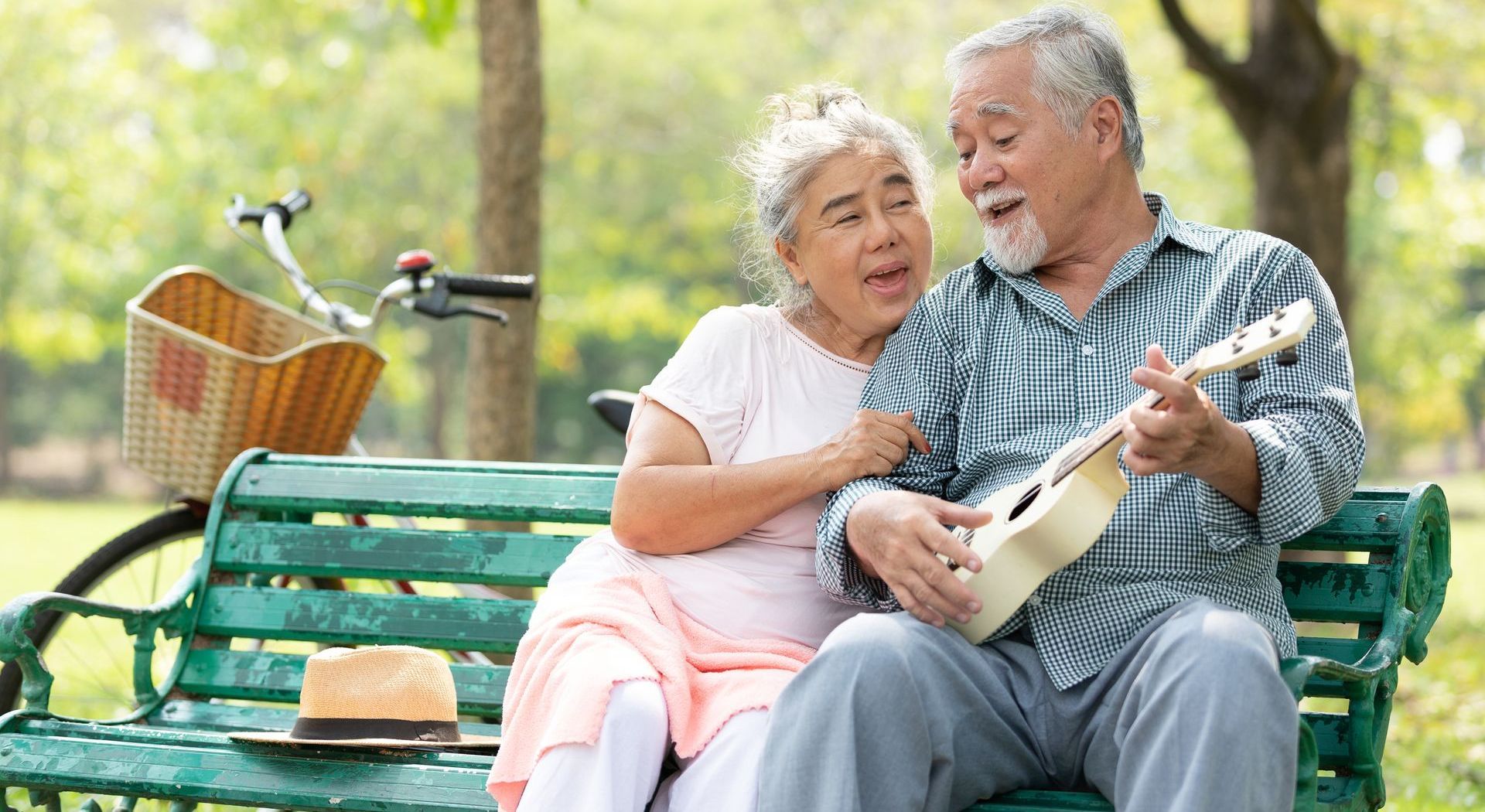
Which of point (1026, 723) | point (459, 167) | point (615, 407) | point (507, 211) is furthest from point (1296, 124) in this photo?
point (459, 167)

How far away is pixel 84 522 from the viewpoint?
17.9 metres

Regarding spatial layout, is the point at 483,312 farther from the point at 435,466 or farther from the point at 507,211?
the point at 507,211

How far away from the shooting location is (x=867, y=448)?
9.24 feet

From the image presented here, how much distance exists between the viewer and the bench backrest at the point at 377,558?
343 cm

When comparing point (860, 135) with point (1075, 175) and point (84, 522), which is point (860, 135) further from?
point (84, 522)

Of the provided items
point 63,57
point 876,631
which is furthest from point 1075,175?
point 63,57

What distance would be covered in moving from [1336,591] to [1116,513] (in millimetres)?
633

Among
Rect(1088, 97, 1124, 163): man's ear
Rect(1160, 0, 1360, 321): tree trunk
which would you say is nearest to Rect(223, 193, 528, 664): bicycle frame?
Rect(1088, 97, 1124, 163): man's ear

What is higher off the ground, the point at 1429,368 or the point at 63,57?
the point at 63,57

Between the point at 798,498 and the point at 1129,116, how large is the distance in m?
1.03

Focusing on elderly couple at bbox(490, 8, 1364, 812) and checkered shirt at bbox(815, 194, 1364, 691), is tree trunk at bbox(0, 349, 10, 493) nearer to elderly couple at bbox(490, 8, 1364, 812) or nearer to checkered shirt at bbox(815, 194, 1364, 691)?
elderly couple at bbox(490, 8, 1364, 812)

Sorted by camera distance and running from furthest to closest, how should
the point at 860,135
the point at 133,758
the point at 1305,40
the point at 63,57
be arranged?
the point at 63,57
the point at 1305,40
the point at 860,135
the point at 133,758

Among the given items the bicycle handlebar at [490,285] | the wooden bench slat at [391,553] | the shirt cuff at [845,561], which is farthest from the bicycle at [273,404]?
the shirt cuff at [845,561]

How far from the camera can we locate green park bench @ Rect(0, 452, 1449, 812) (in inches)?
110
